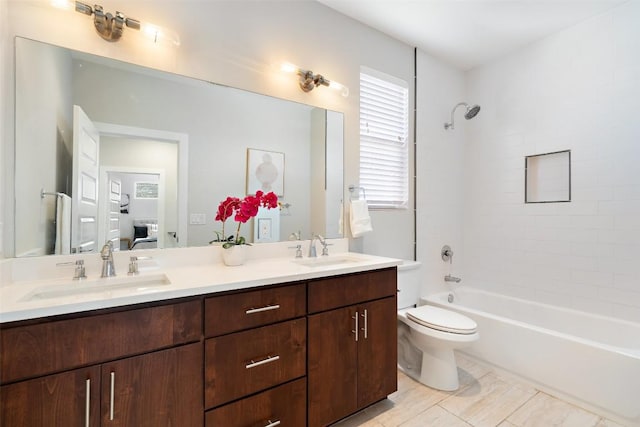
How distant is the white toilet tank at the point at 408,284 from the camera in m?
2.35

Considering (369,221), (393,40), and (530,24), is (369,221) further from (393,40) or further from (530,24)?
(530,24)

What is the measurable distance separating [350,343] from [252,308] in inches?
24.8

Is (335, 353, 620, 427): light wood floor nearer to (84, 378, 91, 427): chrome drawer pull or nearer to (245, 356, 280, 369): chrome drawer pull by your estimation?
(245, 356, 280, 369): chrome drawer pull

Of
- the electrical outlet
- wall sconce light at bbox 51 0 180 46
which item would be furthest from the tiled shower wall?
wall sconce light at bbox 51 0 180 46

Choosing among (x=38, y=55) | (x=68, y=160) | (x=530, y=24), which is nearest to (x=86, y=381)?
(x=68, y=160)

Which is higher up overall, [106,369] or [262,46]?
[262,46]

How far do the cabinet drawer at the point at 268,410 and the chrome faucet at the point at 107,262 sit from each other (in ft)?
2.43

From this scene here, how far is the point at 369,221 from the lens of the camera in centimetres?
225

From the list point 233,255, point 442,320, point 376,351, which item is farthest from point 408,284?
point 233,255

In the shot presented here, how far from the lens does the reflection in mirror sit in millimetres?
2480

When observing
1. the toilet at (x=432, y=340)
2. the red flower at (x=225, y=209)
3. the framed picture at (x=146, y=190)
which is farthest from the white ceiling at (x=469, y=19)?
the toilet at (x=432, y=340)

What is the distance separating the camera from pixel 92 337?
961 mm

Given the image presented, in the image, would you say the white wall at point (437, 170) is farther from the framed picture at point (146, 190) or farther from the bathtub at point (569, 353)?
the framed picture at point (146, 190)

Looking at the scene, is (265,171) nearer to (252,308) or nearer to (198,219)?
(198,219)
